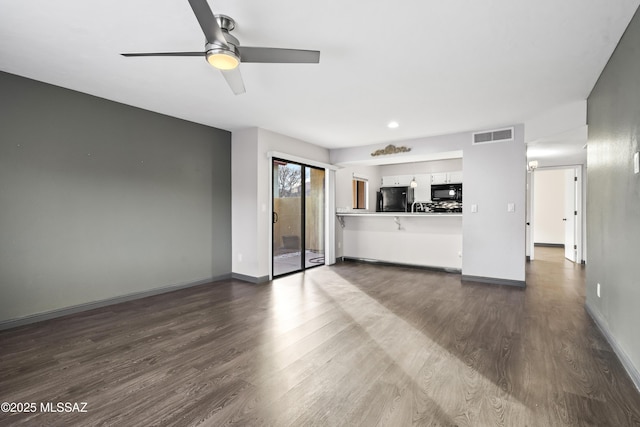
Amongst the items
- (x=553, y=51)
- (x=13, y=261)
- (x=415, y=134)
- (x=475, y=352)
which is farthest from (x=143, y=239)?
(x=553, y=51)

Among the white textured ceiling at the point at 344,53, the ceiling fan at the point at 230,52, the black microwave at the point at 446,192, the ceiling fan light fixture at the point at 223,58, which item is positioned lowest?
the black microwave at the point at 446,192

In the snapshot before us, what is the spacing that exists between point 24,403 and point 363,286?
376 centimetres

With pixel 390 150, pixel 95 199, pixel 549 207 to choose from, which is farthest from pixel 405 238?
pixel 549 207

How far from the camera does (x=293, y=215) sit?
5691 millimetres

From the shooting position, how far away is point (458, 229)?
18.8 feet

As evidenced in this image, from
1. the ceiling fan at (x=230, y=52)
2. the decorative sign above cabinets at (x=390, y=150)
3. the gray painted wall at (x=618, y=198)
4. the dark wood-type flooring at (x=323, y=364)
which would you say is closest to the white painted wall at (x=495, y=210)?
the dark wood-type flooring at (x=323, y=364)

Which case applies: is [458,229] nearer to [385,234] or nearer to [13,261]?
[385,234]

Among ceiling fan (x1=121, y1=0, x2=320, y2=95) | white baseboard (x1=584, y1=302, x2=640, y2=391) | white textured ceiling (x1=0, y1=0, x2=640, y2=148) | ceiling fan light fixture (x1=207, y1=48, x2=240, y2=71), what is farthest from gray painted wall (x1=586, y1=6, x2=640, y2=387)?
ceiling fan light fixture (x1=207, y1=48, x2=240, y2=71)

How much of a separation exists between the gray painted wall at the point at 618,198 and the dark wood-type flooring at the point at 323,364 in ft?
0.89

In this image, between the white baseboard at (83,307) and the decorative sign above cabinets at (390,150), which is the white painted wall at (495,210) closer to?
the decorative sign above cabinets at (390,150)

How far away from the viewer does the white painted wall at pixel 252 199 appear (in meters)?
4.99

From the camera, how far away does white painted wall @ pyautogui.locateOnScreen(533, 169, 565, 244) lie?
9.37m

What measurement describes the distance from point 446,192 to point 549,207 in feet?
14.3

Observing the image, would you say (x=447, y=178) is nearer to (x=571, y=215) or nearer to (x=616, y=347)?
(x=571, y=215)
